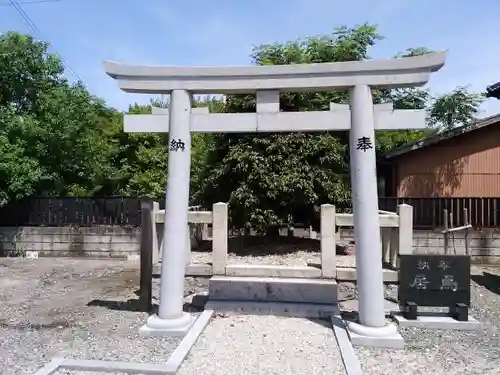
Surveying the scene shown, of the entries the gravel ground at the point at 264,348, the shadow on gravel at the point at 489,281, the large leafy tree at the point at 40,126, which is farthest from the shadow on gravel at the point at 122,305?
the shadow on gravel at the point at 489,281

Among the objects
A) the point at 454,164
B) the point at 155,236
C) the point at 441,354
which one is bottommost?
the point at 441,354

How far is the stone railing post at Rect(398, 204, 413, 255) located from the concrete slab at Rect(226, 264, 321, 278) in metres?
1.39

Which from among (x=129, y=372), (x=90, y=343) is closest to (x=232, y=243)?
(x=90, y=343)

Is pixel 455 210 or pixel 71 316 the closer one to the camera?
pixel 71 316

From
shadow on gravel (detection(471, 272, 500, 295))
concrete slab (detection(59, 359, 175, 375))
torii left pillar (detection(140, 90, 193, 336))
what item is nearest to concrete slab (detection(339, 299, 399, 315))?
shadow on gravel (detection(471, 272, 500, 295))

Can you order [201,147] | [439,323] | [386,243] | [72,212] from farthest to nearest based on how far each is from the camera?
[201,147] → [72,212] → [386,243] → [439,323]

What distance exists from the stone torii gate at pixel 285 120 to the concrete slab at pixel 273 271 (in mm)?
1539

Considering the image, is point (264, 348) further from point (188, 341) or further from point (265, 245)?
point (265, 245)

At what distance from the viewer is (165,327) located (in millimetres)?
5703

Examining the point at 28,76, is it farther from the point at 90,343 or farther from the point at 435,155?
the point at 435,155

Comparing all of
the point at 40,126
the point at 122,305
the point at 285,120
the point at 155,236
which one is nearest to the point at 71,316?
the point at 122,305

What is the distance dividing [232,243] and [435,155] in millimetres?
7468

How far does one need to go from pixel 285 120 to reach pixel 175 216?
1.93 metres

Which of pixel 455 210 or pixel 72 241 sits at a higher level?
pixel 455 210
